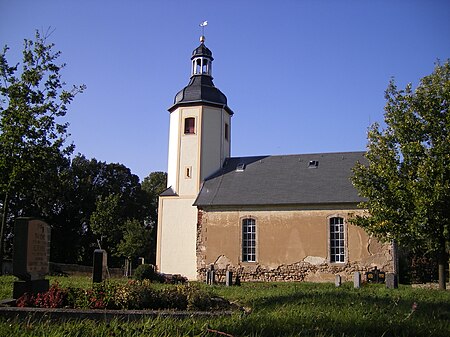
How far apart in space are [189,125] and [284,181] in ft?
23.2

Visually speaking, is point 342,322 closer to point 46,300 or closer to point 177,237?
point 46,300

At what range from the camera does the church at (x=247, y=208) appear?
26.8 metres

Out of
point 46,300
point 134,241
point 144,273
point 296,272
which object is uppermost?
point 134,241

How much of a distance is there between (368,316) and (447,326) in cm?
109

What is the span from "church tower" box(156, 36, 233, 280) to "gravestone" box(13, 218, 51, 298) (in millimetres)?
17937

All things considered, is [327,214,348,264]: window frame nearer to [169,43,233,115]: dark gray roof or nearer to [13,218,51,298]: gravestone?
[169,43,233,115]: dark gray roof

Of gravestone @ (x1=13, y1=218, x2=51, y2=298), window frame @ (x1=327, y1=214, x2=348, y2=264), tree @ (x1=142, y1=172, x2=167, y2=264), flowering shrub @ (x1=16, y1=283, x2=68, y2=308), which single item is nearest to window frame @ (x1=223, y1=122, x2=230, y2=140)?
window frame @ (x1=327, y1=214, x2=348, y2=264)

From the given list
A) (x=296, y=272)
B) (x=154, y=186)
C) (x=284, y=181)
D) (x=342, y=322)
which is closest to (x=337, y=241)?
(x=296, y=272)

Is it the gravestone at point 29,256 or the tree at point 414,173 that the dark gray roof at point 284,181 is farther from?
the gravestone at point 29,256

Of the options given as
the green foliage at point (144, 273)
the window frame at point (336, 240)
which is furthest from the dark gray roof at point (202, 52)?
the green foliage at point (144, 273)

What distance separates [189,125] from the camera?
31.5 meters

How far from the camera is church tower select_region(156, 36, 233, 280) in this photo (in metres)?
30.0

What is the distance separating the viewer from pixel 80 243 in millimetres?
44188

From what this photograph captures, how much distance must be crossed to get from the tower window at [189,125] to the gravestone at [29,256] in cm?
1960
